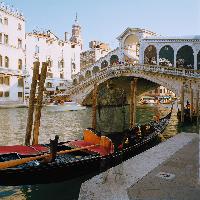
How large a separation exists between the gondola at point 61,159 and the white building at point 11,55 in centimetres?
2436

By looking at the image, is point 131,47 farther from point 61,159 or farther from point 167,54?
point 61,159

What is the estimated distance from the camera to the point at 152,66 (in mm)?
27172

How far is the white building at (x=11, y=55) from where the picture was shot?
3167 cm

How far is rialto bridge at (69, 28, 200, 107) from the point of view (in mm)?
25375

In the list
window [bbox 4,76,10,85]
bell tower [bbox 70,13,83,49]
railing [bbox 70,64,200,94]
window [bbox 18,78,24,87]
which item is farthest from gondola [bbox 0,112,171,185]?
bell tower [bbox 70,13,83,49]

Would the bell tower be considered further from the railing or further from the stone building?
the railing

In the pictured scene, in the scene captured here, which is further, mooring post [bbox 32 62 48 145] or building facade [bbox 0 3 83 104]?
building facade [bbox 0 3 83 104]

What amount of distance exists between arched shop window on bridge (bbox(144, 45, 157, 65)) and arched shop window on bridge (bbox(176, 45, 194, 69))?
3.09 m

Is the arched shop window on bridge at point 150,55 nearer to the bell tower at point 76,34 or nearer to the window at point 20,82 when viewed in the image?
the window at point 20,82

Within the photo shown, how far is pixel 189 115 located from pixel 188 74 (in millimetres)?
6181

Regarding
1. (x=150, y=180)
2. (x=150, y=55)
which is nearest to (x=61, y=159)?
(x=150, y=180)

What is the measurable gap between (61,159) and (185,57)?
24.3 m

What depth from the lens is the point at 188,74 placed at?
2430cm

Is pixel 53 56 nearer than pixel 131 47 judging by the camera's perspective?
No
